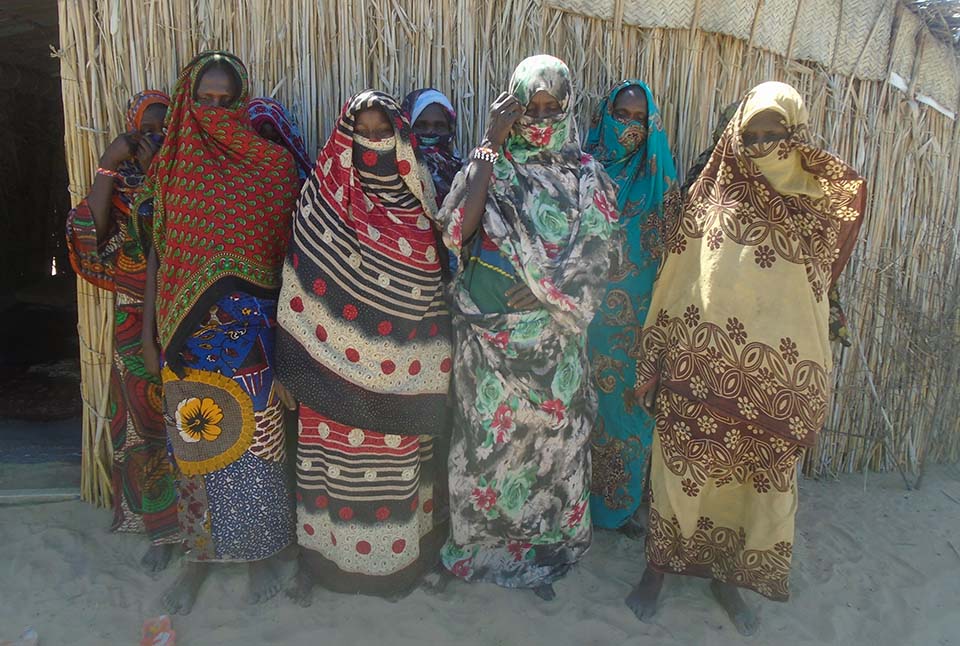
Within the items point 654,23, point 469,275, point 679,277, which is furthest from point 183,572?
point 654,23

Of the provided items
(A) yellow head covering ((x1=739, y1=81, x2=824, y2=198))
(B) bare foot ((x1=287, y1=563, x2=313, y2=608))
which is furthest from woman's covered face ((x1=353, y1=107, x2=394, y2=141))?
(B) bare foot ((x1=287, y1=563, x2=313, y2=608))

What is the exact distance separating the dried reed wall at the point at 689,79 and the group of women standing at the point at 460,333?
0.61m

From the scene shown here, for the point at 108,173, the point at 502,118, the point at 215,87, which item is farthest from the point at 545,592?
the point at 108,173

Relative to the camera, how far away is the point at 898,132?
3562 mm

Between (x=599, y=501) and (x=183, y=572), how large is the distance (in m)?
1.83

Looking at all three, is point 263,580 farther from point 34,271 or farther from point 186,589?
point 34,271

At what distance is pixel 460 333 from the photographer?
2.53 metres

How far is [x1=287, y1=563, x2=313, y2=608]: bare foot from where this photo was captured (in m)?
2.54

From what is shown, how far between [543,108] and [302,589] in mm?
2045

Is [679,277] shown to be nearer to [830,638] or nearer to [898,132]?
[830,638]

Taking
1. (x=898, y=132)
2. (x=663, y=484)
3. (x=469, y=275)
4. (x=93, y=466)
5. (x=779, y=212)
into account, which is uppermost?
(x=898, y=132)

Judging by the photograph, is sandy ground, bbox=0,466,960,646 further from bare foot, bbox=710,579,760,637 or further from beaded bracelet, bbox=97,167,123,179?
beaded bracelet, bbox=97,167,123,179

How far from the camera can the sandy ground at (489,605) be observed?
2.44 metres

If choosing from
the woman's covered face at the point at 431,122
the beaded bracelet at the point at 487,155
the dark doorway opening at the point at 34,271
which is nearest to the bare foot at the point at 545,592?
the beaded bracelet at the point at 487,155
